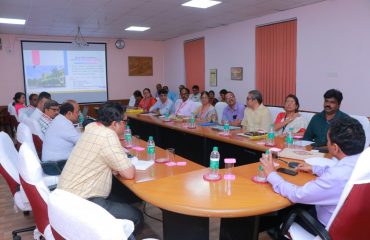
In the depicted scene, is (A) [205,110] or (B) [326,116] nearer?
(B) [326,116]

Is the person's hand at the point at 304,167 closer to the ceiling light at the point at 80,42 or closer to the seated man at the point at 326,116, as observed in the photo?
the seated man at the point at 326,116

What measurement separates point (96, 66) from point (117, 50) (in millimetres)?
829

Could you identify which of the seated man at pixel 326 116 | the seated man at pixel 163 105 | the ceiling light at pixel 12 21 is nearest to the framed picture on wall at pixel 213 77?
the seated man at pixel 163 105

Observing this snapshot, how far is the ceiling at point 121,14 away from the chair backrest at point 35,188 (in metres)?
4.04

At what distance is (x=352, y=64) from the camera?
16.4 feet

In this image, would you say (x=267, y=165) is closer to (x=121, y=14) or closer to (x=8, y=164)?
(x=8, y=164)

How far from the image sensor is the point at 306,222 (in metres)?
1.65

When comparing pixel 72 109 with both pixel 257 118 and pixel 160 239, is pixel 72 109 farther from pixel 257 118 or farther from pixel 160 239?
pixel 257 118

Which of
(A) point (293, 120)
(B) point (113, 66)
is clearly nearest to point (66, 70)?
(B) point (113, 66)

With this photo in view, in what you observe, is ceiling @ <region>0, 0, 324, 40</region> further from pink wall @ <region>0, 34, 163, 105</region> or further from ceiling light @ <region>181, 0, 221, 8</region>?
pink wall @ <region>0, 34, 163, 105</region>

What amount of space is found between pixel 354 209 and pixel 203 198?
0.73 m

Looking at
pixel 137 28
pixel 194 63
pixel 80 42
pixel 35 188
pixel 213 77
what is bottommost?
pixel 35 188

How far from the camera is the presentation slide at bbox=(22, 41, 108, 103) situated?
28.7 feet

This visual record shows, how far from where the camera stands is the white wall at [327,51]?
4875mm
